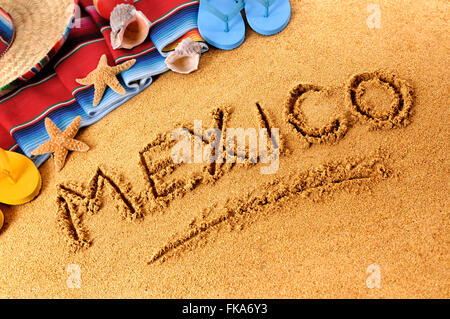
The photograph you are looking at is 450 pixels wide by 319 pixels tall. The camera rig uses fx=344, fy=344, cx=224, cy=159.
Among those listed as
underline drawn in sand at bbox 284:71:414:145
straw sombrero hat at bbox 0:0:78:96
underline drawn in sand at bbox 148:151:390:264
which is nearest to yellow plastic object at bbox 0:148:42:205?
straw sombrero hat at bbox 0:0:78:96

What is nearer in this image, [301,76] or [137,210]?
[137,210]

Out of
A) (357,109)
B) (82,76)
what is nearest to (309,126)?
(357,109)

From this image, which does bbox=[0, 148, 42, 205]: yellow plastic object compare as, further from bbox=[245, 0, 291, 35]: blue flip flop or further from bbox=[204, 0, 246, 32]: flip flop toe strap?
bbox=[245, 0, 291, 35]: blue flip flop

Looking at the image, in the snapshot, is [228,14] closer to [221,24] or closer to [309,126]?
[221,24]

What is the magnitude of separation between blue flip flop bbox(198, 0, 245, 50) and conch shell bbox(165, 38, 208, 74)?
65 millimetres

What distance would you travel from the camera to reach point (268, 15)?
1519mm

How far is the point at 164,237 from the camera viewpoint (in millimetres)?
1177

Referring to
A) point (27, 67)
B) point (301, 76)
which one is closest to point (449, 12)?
point (301, 76)

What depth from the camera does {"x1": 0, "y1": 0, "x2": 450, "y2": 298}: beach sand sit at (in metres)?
1.09

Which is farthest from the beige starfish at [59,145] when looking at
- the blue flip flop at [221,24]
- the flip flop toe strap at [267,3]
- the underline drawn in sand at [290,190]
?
the flip flop toe strap at [267,3]

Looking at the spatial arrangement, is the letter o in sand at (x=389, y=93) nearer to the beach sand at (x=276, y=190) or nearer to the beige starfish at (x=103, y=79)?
→ the beach sand at (x=276, y=190)

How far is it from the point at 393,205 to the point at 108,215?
0.98 m

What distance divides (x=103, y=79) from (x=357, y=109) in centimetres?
101

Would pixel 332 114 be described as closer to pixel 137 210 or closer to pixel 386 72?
pixel 386 72
